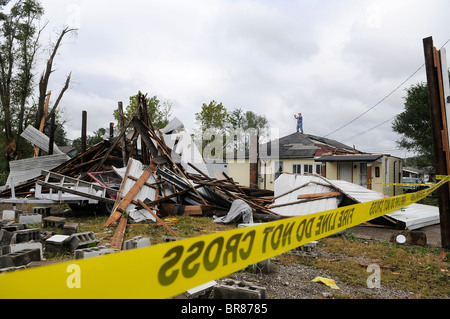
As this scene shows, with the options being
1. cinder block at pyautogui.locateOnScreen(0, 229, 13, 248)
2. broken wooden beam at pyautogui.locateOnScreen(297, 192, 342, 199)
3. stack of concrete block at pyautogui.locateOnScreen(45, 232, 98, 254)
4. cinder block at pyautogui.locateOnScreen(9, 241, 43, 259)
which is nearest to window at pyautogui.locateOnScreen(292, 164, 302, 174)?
broken wooden beam at pyautogui.locateOnScreen(297, 192, 342, 199)

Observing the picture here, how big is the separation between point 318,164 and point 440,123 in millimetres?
15811

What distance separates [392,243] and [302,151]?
16.7m

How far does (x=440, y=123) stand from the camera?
655cm

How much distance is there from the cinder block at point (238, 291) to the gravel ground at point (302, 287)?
0.24m

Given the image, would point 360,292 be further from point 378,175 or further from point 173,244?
point 378,175

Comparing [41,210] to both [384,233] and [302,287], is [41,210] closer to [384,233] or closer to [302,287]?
[302,287]

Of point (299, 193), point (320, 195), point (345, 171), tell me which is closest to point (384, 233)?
point (320, 195)

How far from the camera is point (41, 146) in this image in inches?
659

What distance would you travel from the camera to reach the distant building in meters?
19.0

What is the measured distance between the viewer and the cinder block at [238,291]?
3205 millimetres

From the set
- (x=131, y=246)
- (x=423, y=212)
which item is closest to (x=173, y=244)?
(x=131, y=246)

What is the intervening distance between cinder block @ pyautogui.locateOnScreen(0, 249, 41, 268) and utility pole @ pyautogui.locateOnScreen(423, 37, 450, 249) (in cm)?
833

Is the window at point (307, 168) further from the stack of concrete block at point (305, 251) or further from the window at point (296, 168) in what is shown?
the stack of concrete block at point (305, 251)

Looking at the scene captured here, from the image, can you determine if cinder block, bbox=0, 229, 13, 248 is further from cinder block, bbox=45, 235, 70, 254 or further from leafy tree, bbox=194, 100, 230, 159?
leafy tree, bbox=194, 100, 230, 159
